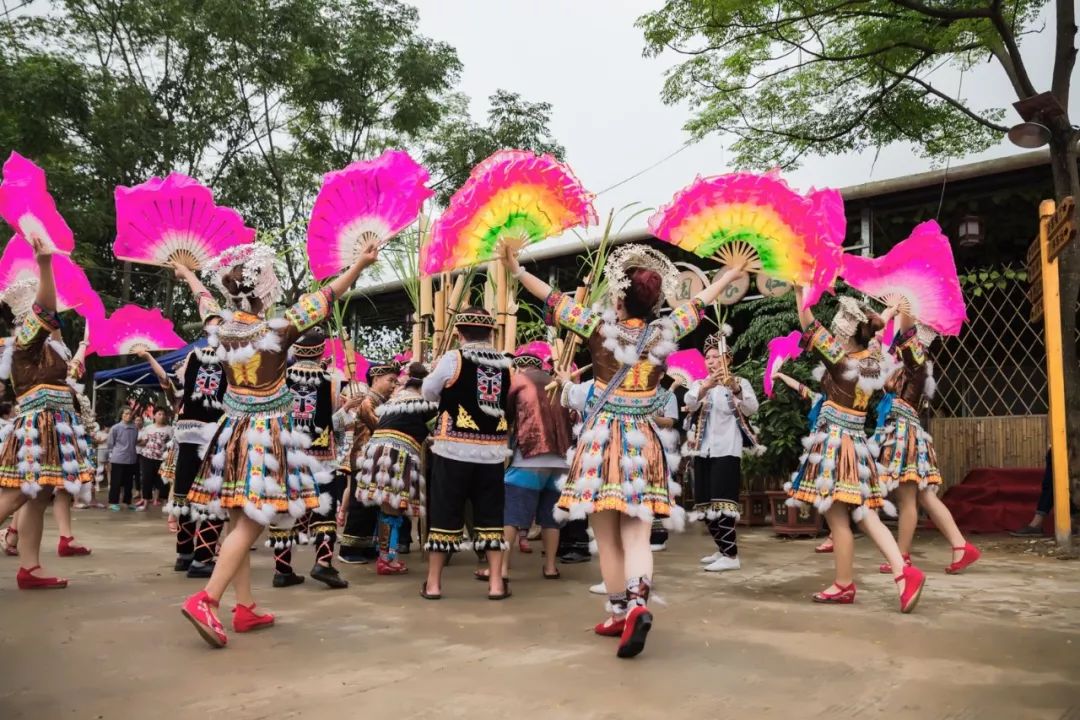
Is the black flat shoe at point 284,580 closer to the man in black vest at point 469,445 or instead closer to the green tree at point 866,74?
the man in black vest at point 469,445

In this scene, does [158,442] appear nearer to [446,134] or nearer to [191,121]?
[191,121]

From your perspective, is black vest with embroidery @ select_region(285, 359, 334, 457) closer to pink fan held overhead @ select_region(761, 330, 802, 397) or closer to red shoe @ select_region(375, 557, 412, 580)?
red shoe @ select_region(375, 557, 412, 580)

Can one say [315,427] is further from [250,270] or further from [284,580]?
[250,270]

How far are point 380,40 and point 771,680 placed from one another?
46.8 ft

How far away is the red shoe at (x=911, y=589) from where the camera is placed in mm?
4199

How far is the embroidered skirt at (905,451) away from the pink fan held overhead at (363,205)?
3.46 meters

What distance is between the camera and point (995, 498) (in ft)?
27.8

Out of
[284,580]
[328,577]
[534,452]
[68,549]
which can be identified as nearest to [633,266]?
[534,452]

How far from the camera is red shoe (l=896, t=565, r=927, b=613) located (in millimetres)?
4199

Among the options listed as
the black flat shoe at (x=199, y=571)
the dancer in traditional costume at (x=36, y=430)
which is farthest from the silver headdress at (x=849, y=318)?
the dancer in traditional costume at (x=36, y=430)

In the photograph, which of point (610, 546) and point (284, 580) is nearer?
point (610, 546)

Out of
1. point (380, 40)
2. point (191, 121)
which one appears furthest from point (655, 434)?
point (191, 121)

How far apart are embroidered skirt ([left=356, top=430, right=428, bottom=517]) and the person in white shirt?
6.66ft

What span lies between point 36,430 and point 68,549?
1958 mm
